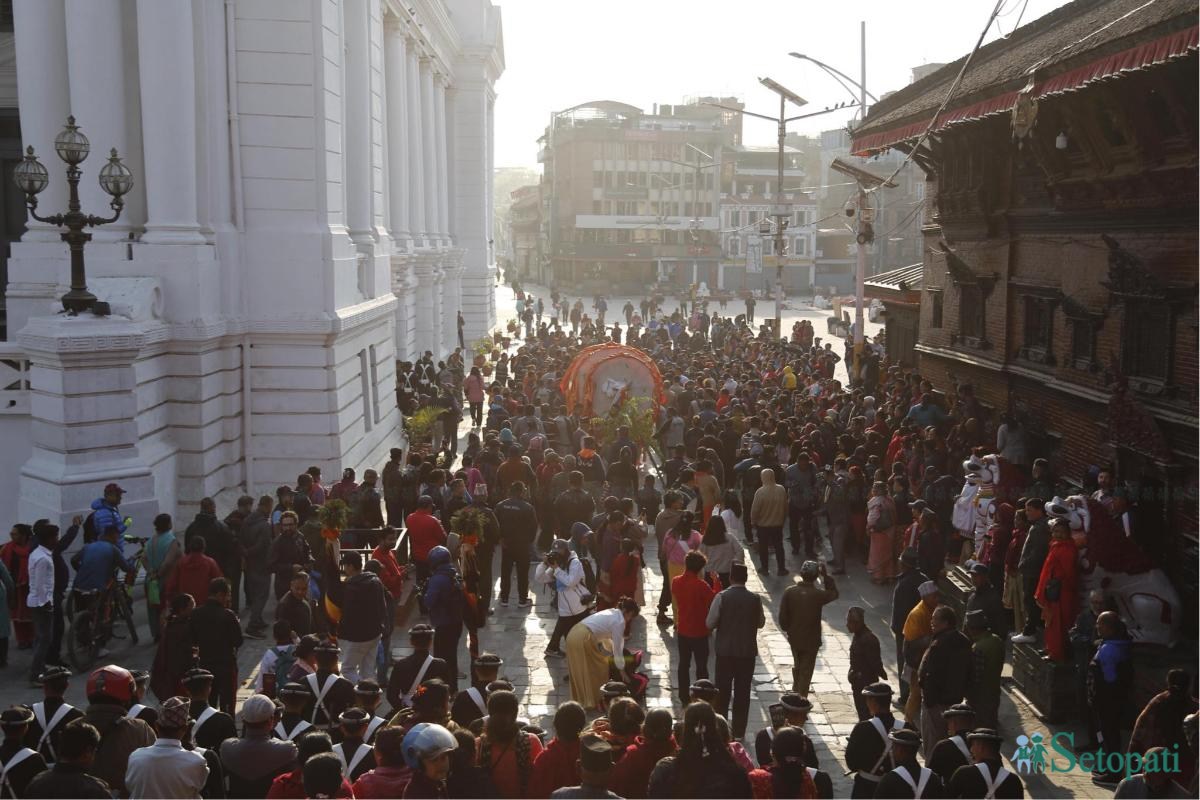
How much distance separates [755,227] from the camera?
88.9 meters

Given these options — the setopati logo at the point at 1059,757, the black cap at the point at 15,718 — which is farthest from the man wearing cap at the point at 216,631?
the setopati logo at the point at 1059,757

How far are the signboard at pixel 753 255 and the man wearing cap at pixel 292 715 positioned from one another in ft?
260

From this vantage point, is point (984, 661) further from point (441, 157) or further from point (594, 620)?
point (441, 157)

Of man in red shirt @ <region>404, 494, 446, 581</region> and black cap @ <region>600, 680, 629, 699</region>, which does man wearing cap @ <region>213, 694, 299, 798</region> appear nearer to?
black cap @ <region>600, 680, 629, 699</region>

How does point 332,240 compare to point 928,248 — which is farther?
point 928,248

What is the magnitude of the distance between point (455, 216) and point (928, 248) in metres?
28.2

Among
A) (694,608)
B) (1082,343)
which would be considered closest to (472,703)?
(694,608)

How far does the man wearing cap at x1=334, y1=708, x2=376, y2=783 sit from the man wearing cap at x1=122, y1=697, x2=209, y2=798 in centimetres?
84

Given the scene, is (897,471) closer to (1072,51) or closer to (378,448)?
(1072,51)

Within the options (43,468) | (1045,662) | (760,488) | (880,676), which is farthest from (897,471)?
(43,468)

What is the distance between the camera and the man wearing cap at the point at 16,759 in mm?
6973

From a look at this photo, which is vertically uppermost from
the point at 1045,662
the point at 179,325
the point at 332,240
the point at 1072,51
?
the point at 1072,51

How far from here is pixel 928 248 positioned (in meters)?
23.9

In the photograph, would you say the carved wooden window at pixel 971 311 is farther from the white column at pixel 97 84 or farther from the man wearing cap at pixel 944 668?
the white column at pixel 97 84
